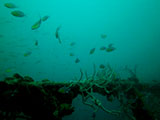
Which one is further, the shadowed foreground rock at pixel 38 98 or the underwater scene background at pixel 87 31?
the underwater scene background at pixel 87 31

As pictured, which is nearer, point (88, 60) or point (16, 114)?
point (16, 114)

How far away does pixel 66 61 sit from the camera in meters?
124

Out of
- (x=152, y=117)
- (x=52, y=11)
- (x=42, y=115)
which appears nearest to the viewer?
(x=42, y=115)

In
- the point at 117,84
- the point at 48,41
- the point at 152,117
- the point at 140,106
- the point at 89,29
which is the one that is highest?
the point at 89,29

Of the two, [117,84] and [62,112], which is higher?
[117,84]

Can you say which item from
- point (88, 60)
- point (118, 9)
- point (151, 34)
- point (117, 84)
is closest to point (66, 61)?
point (88, 60)

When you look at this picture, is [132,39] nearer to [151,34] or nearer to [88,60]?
[151,34]

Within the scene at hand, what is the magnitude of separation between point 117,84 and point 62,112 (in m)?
2.11

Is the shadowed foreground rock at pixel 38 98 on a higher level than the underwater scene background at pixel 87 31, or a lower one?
lower

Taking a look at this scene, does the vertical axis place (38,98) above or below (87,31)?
below

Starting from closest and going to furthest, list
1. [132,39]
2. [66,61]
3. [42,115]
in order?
[42,115] → [66,61] → [132,39]

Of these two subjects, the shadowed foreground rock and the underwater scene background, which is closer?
the shadowed foreground rock

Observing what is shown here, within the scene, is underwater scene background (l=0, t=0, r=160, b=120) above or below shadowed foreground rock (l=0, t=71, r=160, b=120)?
above

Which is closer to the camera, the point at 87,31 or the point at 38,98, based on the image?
the point at 38,98
